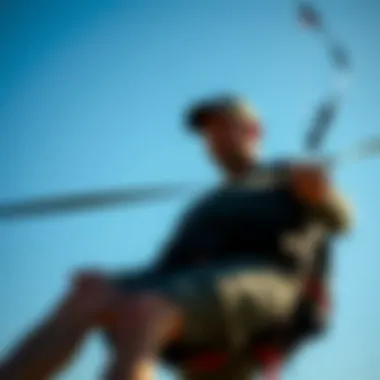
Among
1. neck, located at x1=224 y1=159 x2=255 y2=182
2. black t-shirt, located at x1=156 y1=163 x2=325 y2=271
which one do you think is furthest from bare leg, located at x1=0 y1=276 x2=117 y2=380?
neck, located at x1=224 y1=159 x2=255 y2=182

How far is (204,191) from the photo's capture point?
1296mm

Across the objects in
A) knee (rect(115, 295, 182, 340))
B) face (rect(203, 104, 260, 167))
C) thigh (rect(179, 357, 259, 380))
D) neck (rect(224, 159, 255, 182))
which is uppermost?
face (rect(203, 104, 260, 167))

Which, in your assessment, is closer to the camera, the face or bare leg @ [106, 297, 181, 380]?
bare leg @ [106, 297, 181, 380]

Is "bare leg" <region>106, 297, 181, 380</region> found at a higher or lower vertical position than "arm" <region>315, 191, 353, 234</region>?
lower

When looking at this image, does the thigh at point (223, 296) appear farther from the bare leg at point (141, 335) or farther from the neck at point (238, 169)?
the neck at point (238, 169)

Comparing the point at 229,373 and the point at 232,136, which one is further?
the point at 232,136

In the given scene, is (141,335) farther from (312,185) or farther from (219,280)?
(312,185)

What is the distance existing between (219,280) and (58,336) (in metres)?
0.22

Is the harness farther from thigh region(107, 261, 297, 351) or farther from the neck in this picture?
the neck

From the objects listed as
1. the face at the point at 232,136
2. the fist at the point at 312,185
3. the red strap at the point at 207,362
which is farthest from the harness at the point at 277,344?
the face at the point at 232,136

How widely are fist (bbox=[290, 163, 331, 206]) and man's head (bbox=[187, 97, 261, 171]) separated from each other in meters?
0.08

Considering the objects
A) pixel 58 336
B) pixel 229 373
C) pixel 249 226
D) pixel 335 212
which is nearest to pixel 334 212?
A: pixel 335 212

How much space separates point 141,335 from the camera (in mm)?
1137

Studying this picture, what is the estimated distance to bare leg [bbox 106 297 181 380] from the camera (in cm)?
111
